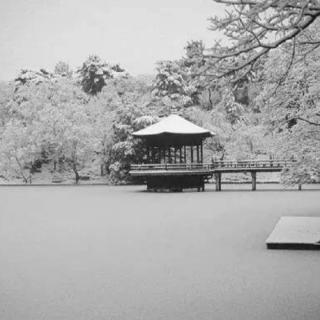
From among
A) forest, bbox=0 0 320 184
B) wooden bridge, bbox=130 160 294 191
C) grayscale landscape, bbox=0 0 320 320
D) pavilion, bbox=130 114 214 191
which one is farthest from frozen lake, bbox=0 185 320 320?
forest, bbox=0 0 320 184

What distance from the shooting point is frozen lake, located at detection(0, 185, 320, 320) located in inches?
242


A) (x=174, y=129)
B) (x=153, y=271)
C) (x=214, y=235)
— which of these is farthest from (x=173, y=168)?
(x=153, y=271)

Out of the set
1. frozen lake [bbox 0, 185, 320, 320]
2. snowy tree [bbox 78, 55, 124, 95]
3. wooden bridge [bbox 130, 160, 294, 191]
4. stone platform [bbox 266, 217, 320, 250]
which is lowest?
frozen lake [bbox 0, 185, 320, 320]

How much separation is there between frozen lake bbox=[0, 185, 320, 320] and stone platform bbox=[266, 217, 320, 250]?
0.26 meters

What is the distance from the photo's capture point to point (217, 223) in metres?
15.0

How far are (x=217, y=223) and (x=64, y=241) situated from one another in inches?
188

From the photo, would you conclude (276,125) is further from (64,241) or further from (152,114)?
(152,114)

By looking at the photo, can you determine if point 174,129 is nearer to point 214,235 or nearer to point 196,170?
point 196,170

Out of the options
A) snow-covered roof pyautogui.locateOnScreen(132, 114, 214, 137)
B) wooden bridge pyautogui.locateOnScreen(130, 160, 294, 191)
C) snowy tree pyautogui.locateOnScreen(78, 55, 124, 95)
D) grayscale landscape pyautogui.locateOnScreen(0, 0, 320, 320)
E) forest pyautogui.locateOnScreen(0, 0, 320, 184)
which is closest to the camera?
grayscale landscape pyautogui.locateOnScreen(0, 0, 320, 320)

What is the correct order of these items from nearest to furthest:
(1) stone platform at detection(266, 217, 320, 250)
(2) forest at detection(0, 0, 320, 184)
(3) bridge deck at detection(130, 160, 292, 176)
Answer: (1) stone platform at detection(266, 217, 320, 250), (3) bridge deck at detection(130, 160, 292, 176), (2) forest at detection(0, 0, 320, 184)

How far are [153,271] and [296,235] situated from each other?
3.81 metres

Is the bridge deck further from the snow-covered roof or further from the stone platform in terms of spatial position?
the stone platform

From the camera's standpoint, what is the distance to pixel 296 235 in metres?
11.0

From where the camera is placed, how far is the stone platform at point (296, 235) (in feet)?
33.1
